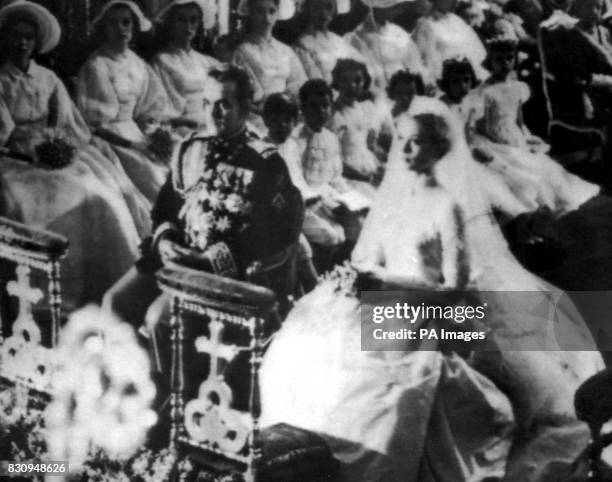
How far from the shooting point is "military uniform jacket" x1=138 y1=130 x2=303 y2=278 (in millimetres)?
2736

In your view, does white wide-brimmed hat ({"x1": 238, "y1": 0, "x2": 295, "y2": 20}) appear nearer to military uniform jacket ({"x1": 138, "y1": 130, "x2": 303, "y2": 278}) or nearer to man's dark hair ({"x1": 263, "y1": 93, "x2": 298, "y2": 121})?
man's dark hair ({"x1": 263, "y1": 93, "x2": 298, "y2": 121})

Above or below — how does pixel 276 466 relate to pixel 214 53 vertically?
below

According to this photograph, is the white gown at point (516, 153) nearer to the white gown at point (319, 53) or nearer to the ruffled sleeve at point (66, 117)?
the white gown at point (319, 53)

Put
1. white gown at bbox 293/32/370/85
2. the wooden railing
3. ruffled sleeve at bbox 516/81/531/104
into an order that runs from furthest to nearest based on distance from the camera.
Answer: ruffled sleeve at bbox 516/81/531/104 < white gown at bbox 293/32/370/85 < the wooden railing

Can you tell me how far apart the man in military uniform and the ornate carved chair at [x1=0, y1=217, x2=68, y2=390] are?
18cm

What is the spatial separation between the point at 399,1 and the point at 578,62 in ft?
1.97

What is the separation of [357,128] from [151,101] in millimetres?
613

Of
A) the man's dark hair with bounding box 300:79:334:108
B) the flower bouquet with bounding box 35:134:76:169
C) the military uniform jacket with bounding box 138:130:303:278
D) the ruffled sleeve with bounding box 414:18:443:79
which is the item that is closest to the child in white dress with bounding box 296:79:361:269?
the man's dark hair with bounding box 300:79:334:108

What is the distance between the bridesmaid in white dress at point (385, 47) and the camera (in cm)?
284

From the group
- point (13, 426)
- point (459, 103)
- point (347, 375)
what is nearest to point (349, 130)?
point (459, 103)

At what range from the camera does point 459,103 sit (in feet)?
9.36

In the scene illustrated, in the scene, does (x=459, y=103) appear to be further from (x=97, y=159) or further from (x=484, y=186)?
(x=97, y=159)

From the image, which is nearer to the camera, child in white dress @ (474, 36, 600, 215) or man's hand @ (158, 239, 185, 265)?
man's hand @ (158, 239, 185, 265)

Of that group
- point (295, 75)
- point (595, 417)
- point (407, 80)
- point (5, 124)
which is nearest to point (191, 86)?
point (295, 75)
